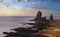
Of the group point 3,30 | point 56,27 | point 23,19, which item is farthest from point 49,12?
point 3,30

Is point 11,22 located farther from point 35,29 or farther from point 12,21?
point 35,29

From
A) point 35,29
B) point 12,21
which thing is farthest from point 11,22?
point 35,29

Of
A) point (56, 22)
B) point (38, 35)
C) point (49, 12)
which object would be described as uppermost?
point (49, 12)

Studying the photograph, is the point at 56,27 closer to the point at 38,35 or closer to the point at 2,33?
the point at 38,35

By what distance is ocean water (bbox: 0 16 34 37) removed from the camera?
2524 mm

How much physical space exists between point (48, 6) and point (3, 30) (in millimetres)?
793

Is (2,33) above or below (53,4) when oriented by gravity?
below

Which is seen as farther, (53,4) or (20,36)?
(53,4)

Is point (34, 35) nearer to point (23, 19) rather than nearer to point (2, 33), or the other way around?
point (23, 19)

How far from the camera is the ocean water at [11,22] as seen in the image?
2.52m

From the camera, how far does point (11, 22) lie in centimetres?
257

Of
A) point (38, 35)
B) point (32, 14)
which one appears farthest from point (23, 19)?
point (38, 35)

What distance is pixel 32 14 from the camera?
2602mm

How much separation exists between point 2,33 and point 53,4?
2.98 feet
